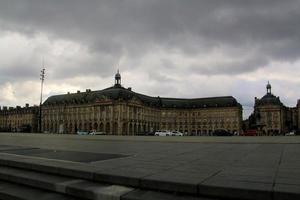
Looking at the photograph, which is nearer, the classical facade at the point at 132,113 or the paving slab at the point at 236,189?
the paving slab at the point at 236,189

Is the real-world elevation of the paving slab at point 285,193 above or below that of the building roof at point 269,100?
below

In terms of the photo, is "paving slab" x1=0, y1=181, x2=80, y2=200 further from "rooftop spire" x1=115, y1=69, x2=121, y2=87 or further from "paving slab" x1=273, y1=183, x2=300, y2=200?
"rooftop spire" x1=115, y1=69, x2=121, y2=87

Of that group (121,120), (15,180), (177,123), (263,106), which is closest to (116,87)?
(121,120)

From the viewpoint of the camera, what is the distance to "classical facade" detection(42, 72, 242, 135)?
15625 centimetres

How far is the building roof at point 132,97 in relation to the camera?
521 feet

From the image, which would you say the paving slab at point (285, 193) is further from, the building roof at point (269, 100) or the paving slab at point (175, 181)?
the building roof at point (269, 100)

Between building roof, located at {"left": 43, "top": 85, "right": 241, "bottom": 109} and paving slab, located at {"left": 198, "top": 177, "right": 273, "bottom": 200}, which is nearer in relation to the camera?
paving slab, located at {"left": 198, "top": 177, "right": 273, "bottom": 200}

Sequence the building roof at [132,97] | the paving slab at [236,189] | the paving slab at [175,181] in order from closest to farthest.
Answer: the paving slab at [236,189], the paving slab at [175,181], the building roof at [132,97]

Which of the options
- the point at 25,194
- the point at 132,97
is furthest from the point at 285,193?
the point at 132,97

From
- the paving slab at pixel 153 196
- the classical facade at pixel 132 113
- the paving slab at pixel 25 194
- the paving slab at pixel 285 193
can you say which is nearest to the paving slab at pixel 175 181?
the paving slab at pixel 153 196

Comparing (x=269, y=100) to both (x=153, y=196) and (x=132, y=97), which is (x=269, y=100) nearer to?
(x=132, y=97)

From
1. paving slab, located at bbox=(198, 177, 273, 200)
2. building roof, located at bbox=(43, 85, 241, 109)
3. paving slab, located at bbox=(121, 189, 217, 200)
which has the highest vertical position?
building roof, located at bbox=(43, 85, 241, 109)

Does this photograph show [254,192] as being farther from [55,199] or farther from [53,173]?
[53,173]

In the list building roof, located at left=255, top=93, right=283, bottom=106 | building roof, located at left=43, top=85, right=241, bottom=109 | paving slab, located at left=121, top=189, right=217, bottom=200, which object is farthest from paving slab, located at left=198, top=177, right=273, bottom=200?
building roof, located at left=255, top=93, right=283, bottom=106
